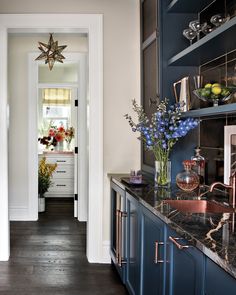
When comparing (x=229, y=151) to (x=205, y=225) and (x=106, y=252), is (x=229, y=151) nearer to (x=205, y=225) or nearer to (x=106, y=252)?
(x=205, y=225)

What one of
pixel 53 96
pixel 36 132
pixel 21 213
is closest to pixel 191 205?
pixel 36 132

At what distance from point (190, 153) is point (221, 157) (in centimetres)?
47

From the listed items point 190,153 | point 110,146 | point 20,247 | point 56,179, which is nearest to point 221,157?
point 190,153

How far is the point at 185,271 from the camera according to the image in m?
1.79

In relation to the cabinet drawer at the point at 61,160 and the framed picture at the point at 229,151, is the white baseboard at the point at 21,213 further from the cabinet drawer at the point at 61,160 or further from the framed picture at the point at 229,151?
the framed picture at the point at 229,151

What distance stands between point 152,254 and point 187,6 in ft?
5.99

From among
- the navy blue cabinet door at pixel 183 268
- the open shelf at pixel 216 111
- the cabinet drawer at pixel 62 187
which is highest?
the open shelf at pixel 216 111

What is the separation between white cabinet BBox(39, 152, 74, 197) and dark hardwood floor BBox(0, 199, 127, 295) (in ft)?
8.07

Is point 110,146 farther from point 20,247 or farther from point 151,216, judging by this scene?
point 151,216

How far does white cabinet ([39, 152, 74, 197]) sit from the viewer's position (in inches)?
335

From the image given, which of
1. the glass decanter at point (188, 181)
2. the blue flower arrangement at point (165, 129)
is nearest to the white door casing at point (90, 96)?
the blue flower arrangement at point (165, 129)

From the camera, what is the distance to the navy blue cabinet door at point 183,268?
1.62m

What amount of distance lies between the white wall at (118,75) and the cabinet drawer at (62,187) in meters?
4.23

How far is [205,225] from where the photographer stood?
71.4 inches
